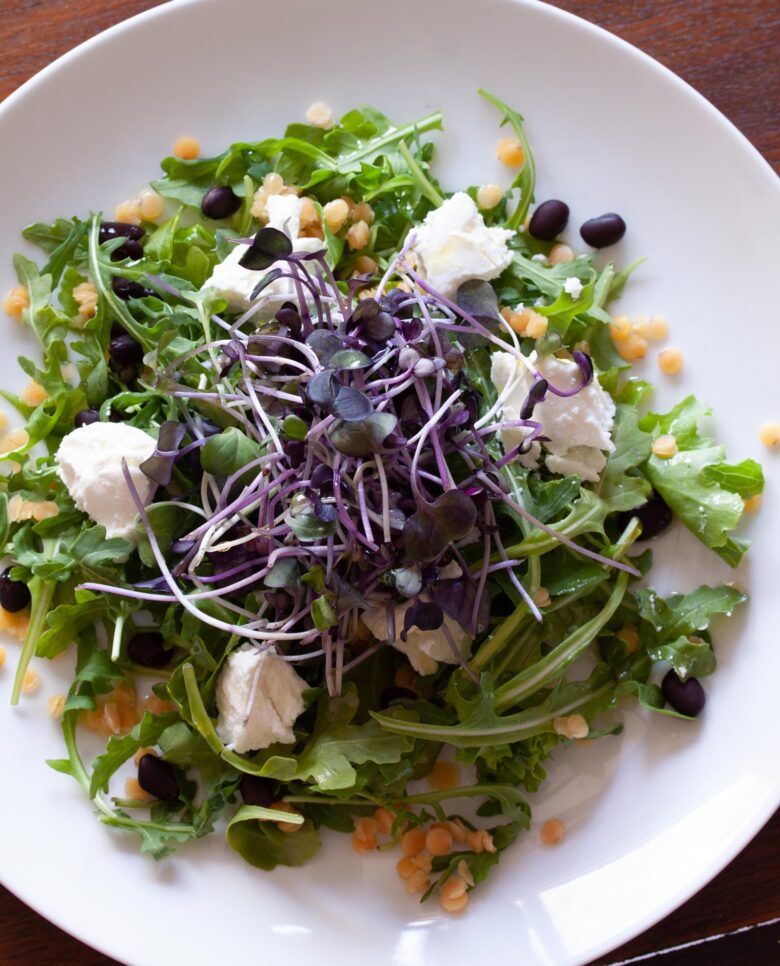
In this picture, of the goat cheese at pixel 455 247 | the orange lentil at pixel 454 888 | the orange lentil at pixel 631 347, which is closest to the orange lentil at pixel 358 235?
the goat cheese at pixel 455 247

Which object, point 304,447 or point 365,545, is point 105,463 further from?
point 365,545

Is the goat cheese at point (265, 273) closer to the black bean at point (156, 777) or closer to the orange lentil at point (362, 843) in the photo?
the black bean at point (156, 777)

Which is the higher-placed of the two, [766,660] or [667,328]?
[667,328]

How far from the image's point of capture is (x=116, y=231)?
1.89 meters

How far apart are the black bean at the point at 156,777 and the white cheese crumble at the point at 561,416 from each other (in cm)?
89

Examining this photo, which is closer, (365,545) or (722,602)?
(365,545)

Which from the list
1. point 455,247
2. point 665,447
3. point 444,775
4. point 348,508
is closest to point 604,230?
point 455,247

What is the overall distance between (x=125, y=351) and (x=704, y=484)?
1165 millimetres

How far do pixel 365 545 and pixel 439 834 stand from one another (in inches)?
23.4

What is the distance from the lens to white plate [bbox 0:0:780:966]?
1.73 meters

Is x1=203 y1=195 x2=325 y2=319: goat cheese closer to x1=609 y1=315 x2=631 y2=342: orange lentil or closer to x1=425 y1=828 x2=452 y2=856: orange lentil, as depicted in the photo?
x1=609 y1=315 x2=631 y2=342: orange lentil

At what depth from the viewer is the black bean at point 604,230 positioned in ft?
6.09

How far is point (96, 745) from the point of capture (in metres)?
1.82

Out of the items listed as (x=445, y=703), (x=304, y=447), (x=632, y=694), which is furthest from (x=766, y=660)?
(x=304, y=447)
